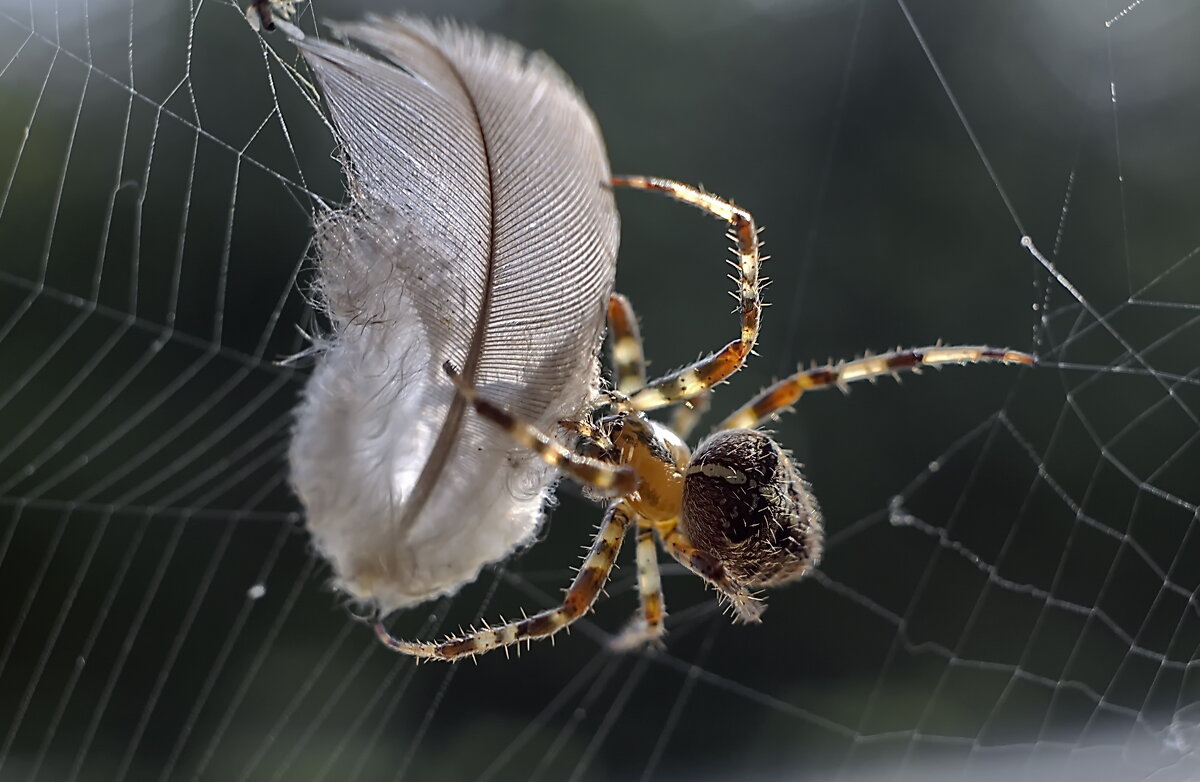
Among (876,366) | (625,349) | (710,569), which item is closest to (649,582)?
(710,569)

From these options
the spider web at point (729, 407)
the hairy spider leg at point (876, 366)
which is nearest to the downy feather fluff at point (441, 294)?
the hairy spider leg at point (876, 366)

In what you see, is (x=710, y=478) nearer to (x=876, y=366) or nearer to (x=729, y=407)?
(x=876, y=366)

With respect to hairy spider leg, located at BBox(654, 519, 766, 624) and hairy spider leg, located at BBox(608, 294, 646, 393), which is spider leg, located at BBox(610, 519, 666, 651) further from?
hairy spider leg, located at BBox(608, 294, 646, 393)

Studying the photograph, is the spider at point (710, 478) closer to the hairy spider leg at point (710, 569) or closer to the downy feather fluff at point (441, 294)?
the hairy spider leg at point (710, 569)

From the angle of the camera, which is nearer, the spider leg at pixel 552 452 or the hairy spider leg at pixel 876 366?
the spider leg at pixel 552 452

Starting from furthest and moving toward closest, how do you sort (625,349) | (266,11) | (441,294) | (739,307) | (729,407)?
1. (729,407)
2. (625,349)
3. (739,307)
4. (441,294)
5. (266,11)

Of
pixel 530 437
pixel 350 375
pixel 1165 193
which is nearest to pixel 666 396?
pixel 530 437

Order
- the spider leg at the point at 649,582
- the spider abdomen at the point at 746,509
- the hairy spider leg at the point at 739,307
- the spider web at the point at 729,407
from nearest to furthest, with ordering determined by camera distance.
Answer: the hairy spider leg at the point at 739,307 → the spider abdomen at the point at 746,509 → the spider leg at the point at 649,582 → the spider web at the point at 729,407
